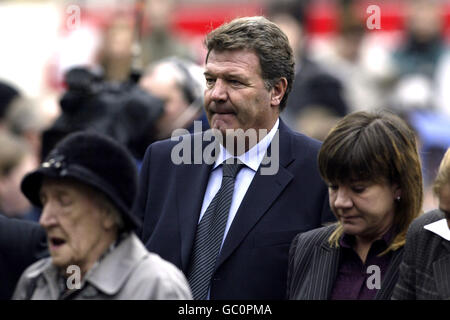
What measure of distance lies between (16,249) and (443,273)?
7.42ft

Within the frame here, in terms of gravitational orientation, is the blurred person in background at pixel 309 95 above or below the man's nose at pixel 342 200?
below

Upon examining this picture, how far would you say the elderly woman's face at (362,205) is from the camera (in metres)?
4.82

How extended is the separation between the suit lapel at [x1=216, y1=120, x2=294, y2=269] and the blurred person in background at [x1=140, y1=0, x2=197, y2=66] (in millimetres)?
5857

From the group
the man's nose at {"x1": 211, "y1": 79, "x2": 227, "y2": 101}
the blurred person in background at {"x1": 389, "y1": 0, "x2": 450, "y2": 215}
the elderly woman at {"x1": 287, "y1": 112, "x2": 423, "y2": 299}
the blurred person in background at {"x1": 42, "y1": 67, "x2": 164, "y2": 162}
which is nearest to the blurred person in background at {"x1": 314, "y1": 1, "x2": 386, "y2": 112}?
the blurred person in background at {"x1": 389, "y1": 0, "x2": 450, "y2": 215}

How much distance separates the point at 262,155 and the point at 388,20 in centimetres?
832

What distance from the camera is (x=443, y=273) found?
4.38 m

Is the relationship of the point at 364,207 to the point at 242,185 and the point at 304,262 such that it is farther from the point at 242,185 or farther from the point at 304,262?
the point at 242,185

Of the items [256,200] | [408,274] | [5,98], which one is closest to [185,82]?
[5,98]

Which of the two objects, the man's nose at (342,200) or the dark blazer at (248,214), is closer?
the man's nose at (342,200)

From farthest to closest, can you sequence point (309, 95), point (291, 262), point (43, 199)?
point (309, 95) < point (291, 262) < point (43, 199)

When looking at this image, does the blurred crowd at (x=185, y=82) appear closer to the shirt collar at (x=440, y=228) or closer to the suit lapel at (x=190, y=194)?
the suit lapel at (x=190, y=194)

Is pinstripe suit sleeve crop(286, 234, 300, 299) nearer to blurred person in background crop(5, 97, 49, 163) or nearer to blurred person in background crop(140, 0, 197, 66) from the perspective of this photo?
blurred person in background crop(5, 97, 49, 163)

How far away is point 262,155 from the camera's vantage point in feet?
17.6

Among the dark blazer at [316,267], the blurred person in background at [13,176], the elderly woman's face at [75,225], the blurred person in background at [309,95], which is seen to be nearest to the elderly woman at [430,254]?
the dark blazer at [316,267]
